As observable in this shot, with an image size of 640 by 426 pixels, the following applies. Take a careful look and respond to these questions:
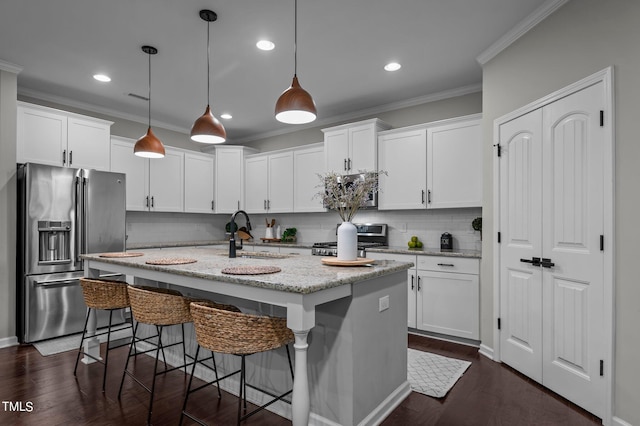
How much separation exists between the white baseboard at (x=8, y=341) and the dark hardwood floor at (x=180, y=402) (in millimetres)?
641

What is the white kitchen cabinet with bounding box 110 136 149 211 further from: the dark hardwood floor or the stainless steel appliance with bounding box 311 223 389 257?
the stainless steel appliance with bounding box 311 223 389 257

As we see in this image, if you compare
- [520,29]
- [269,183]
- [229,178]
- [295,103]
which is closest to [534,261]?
[520,29]

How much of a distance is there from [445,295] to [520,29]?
2511 millimetres

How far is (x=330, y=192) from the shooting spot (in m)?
2.31

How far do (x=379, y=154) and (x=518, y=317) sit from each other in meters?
2.43

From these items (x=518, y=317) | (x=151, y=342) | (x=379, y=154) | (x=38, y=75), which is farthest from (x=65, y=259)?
(x=518, y=317)

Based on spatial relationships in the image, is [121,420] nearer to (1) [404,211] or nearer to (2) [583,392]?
(2) [583,392]

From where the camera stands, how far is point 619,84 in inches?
82.9

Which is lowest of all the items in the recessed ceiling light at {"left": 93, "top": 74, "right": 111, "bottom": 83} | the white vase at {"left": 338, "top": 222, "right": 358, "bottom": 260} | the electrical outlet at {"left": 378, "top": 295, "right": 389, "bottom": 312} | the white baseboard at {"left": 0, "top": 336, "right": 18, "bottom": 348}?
the white baseboard at {"left": 0, "top": 336, "right": 18, "bottom": 348}

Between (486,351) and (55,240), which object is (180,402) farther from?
(486,351)

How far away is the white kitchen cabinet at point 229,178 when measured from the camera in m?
6.01

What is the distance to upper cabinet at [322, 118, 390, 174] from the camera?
4.53 meters

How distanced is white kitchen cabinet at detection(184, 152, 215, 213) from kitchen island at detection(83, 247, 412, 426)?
336cm

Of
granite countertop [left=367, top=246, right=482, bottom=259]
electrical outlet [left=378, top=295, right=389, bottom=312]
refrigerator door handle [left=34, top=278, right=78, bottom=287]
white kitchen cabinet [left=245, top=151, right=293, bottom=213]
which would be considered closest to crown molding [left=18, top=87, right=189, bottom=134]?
white kitchen cabinet [left=245, top=151, right=293, bottom=213]
